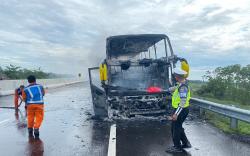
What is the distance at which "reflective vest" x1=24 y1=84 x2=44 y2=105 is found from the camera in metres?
8.89

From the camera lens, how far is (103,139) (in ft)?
27.2

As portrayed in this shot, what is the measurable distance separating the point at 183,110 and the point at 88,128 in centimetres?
384

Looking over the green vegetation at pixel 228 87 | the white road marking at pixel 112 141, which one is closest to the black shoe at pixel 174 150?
the white road marking at pixel 112 141

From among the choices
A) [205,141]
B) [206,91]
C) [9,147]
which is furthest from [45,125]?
[206,91]

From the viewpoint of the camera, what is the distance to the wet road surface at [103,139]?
6.97m

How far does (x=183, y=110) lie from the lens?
23.0ft

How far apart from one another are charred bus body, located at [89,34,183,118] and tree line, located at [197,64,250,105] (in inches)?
498

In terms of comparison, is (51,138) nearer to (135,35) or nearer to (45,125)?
(45,125)

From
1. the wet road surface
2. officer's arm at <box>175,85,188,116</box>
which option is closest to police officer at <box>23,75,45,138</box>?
the wet road surface

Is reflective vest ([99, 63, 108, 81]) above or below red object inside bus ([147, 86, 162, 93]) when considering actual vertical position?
above

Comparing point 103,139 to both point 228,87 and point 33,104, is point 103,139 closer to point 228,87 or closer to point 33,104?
point 33,104

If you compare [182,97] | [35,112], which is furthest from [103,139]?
[182,97]

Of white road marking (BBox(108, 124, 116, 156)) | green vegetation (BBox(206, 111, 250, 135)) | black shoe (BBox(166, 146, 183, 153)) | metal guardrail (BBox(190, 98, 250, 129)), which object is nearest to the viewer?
white road marking (BBox(108, 124, 116, 156))

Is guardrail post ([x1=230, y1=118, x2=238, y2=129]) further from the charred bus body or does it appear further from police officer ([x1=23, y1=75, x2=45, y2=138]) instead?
police officer ([x1=23, y1=75, x2=45, y2=138])
